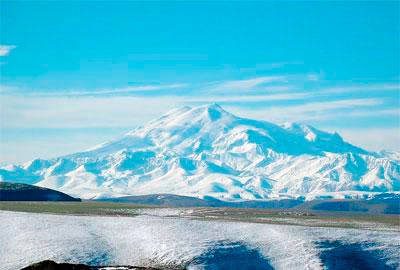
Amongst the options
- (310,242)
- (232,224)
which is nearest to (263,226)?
(232,224)

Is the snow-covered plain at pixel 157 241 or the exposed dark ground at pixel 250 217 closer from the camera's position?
the snow-covered plain at pixel 157 241

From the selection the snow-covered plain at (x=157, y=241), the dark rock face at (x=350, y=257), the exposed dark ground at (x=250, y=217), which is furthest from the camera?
the exposed dark ground at (x=250, y=217)

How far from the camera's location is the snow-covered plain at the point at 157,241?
8556 centimetres

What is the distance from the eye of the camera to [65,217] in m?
114

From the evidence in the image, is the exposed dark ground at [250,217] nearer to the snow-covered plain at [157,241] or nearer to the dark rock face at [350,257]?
the snow-covered plain at [157,241]

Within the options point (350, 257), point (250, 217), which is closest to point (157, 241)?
point (350, 257)

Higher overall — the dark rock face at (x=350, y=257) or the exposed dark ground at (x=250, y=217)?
the exposed dark ground at (x=250, y=217)

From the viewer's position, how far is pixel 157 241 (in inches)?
3674

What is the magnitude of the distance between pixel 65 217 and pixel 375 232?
176 feet

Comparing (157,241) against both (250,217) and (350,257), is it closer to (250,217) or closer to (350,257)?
(350,257)

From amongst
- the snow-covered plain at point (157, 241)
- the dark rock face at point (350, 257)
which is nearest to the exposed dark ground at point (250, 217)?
the snow-covered plain at point (157, 241)

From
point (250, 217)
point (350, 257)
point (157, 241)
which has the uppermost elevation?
point (250, 217)

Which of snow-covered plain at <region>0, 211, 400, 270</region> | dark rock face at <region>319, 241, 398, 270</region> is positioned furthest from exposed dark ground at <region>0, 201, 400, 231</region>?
dark rock face at <region>319, 241, 398, 270</region>

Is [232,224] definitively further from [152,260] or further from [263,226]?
[152,260]
